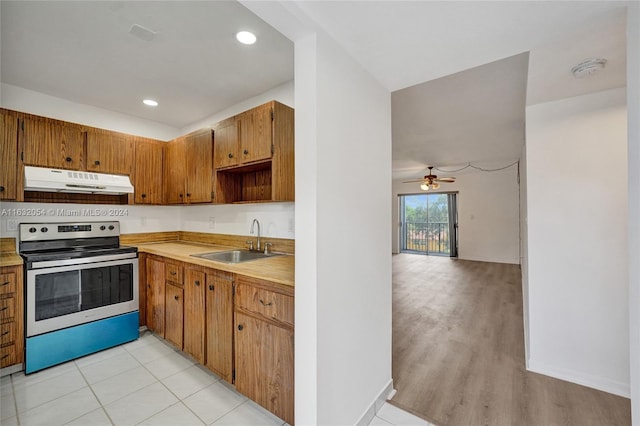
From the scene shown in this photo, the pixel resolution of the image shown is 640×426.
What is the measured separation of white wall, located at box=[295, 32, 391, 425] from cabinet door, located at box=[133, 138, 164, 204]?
267cm

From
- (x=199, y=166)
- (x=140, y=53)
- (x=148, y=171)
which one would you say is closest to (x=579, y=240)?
(x=199, y=166)

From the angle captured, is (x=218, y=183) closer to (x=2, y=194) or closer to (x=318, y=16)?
(x=2, y=194)

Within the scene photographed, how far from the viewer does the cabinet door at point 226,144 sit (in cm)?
245

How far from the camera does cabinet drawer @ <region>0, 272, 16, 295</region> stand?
2.06 metres

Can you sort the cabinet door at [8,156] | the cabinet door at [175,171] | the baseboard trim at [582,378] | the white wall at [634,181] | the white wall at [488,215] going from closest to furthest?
the white wall at [634,181] → the baseboard trim at [582,378] → the cabinet door at [8,156] → the cabinet door at [175,171] → the white wall at [488,215]

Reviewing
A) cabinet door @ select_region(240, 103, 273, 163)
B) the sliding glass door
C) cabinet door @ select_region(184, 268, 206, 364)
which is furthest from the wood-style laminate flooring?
the sliding glass door

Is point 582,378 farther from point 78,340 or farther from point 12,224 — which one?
point 12,224

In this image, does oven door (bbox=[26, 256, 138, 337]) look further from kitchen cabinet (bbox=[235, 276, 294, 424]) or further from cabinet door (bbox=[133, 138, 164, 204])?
kitchen cabinet (bbox=[235, 276, 294, 424])

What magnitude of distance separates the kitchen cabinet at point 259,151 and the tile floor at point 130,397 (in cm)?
149

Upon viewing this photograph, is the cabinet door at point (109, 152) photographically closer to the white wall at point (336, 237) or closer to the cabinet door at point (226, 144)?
the cabinet door at point (226, 144)

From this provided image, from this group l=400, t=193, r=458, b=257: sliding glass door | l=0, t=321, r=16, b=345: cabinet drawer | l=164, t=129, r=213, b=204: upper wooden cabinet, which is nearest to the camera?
l=0, t=321, r=16, b=345: cabinet drawer

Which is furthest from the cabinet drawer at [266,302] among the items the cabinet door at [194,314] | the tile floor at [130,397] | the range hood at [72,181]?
the range hood at [72,181]

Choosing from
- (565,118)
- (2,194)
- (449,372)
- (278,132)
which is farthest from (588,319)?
(2,194)

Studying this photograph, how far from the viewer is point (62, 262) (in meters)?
2.30
